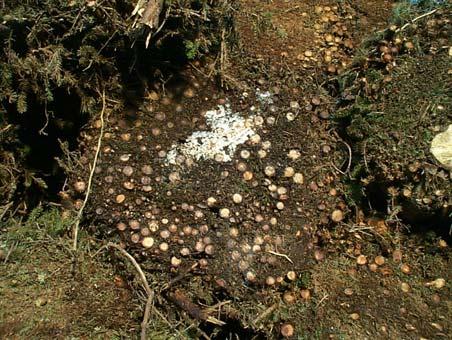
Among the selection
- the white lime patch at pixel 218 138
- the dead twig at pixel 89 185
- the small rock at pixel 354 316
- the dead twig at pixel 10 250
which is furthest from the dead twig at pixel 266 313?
the dead twig at pixel 10 250

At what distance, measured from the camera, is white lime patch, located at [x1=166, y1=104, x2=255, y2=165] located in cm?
210

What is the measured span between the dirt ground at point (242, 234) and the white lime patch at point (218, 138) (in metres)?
0.02

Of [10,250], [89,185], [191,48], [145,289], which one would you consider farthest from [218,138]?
[10,250]

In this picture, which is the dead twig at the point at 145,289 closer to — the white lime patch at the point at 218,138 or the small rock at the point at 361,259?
the white lime patch at the point at 218,138

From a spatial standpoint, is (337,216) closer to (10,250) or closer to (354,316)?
(354,316)

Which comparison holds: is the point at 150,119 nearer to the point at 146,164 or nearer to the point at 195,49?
the point at 146,164

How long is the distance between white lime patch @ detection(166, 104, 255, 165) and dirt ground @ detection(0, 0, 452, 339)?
0.6 inches

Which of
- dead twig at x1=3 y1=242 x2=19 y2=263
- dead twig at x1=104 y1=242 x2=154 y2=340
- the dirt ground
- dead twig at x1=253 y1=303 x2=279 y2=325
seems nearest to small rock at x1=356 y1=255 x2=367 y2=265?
the dirt ground

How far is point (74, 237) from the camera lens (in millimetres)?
2047

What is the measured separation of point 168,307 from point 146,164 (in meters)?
0.53

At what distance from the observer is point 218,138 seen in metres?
2.13

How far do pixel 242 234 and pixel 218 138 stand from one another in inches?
15.2

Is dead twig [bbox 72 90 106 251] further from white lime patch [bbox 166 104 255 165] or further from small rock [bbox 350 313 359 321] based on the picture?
small rock [bbox 350 313 359 321]

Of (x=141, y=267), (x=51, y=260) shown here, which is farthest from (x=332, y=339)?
(x=51, y=260)
